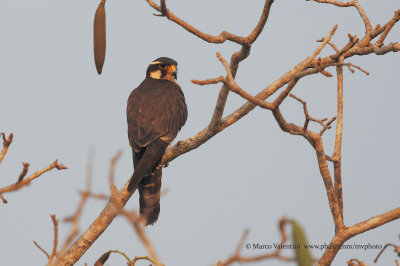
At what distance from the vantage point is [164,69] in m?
7.49

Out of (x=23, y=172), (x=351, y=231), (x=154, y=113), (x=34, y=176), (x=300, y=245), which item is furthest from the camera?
(x=154, y=113)

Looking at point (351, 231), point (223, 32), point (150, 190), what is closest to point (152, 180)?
point (150, 190)

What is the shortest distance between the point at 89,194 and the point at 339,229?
278 cm

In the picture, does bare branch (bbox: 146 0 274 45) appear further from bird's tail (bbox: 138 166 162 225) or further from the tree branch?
bird's tail (bbox: 138 166 162 225)

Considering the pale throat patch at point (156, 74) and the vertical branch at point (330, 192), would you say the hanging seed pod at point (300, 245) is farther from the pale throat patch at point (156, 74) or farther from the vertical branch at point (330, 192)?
the pale throat patch at point (156, 74)

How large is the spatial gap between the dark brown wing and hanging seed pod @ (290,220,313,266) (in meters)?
4.39

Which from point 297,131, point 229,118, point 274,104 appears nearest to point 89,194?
point 274,104

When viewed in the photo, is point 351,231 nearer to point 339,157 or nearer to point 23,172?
point 339,157

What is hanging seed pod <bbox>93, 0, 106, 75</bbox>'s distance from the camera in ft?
9.59

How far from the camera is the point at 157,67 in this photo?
7562 mm

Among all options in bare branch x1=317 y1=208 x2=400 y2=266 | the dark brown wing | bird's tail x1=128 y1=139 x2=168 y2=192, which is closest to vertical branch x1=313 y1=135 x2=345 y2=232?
bare branch x1=317 y1=208 x2=400 y2=266

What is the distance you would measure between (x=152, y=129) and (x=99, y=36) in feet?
10.5

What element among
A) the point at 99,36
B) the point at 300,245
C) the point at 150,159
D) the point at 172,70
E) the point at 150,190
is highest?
the point at 172,70

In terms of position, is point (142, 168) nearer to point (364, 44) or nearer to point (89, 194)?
point (364, 44)
